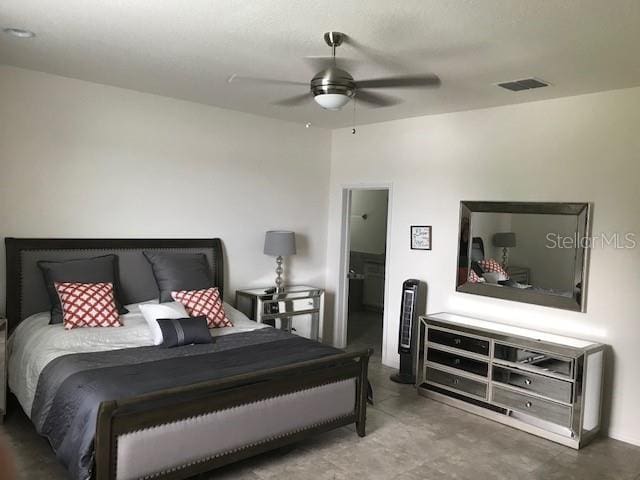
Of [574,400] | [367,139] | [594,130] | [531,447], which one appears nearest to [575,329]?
[574,400]

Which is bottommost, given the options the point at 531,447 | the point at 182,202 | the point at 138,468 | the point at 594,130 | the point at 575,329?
the point at 531,447

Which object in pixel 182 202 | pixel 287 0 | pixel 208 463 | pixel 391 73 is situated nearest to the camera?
pixel 287 0

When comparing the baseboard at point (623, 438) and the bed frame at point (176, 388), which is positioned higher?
the bed frame at point (176, 388)

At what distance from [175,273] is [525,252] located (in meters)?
3.09

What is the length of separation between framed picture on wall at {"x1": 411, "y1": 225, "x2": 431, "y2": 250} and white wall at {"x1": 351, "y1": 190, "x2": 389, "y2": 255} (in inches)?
113

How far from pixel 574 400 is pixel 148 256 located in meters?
3.69

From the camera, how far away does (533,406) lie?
4152 mm

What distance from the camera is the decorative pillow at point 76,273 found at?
4.11 meters

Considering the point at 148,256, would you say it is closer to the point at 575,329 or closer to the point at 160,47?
the point at 160,47

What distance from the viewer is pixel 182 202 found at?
204 inches

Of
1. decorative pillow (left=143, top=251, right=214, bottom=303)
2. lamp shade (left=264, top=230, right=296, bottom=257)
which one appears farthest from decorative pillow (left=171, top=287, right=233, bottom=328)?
lamp shade (left=264, top=230, right=296, bottom=257)

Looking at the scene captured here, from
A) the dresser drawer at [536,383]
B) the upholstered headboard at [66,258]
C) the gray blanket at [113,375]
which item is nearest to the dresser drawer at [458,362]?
the dresser drawer at [536,383]

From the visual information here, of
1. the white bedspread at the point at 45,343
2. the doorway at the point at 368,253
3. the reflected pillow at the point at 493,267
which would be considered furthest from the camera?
the doorway at the point at 368,253

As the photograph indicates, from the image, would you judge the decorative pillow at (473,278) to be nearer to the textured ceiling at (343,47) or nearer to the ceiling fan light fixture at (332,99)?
the textured ceiling at (343,47)
